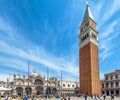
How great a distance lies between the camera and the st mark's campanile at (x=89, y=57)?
205 ft

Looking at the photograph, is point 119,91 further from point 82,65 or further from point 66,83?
point 66,83

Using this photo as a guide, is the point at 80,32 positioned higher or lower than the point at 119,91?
higher

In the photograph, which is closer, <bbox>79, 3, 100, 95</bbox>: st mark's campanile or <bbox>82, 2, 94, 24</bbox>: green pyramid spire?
<bbox>79, 3, 100, 95</bbox>: st mark's campanile

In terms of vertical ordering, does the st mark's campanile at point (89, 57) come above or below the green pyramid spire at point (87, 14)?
below

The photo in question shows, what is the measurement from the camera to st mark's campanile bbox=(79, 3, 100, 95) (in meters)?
62.5

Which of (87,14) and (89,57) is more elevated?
(87,14)

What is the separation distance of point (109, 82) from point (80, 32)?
24.2m

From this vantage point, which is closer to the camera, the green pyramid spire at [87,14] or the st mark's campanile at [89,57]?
the st mark's campanile at [89,57]

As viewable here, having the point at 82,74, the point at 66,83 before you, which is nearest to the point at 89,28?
the point at 82,74

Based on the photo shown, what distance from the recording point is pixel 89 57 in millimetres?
64750

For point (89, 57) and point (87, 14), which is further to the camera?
point (87, 14)

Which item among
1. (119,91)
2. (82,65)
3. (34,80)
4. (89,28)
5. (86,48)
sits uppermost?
(89,28)

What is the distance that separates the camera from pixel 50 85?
75688 millimetres

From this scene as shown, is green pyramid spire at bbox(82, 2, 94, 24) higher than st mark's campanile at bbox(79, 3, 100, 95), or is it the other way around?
green pyramid spire at bbox(82, 2, 94, 24)
